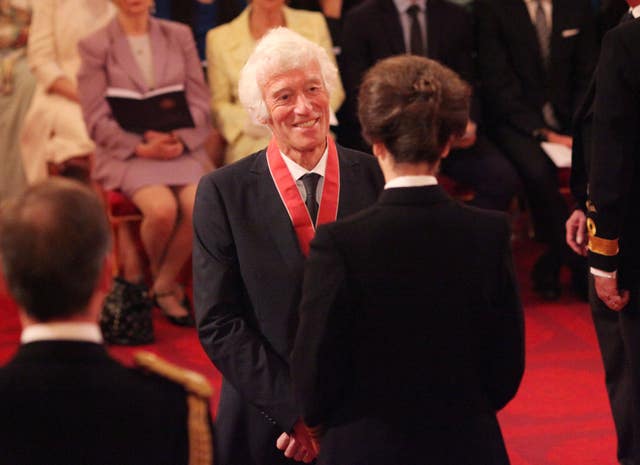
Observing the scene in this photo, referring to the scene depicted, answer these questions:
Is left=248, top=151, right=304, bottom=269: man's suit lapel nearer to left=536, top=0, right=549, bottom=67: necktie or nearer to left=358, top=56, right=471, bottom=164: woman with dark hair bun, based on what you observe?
left=358, top=56, right=471, bottom=164: woman with dark hair bun

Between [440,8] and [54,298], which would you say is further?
[440,8]

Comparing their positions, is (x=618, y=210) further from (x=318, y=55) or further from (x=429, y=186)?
(x=429, y=186)

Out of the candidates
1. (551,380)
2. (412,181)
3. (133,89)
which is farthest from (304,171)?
(133,89)

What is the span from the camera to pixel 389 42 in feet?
18.7

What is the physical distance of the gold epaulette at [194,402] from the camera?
158 centimetres

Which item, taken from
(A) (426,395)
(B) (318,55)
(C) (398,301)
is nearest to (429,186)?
(C) (398,301)

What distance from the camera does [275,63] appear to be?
8.66 feet

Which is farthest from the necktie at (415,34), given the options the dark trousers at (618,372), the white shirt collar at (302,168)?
the white shirt collar at (302,168)

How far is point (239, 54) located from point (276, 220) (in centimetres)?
329

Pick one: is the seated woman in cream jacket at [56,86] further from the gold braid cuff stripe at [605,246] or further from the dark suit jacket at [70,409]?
the dark suit jacket at [70,409]

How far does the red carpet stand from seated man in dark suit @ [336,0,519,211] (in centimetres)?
67

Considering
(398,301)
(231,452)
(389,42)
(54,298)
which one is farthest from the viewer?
(389,42)

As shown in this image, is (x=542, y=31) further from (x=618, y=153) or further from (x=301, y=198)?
(x=301, y=198)

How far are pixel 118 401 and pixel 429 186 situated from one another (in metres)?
0.72
